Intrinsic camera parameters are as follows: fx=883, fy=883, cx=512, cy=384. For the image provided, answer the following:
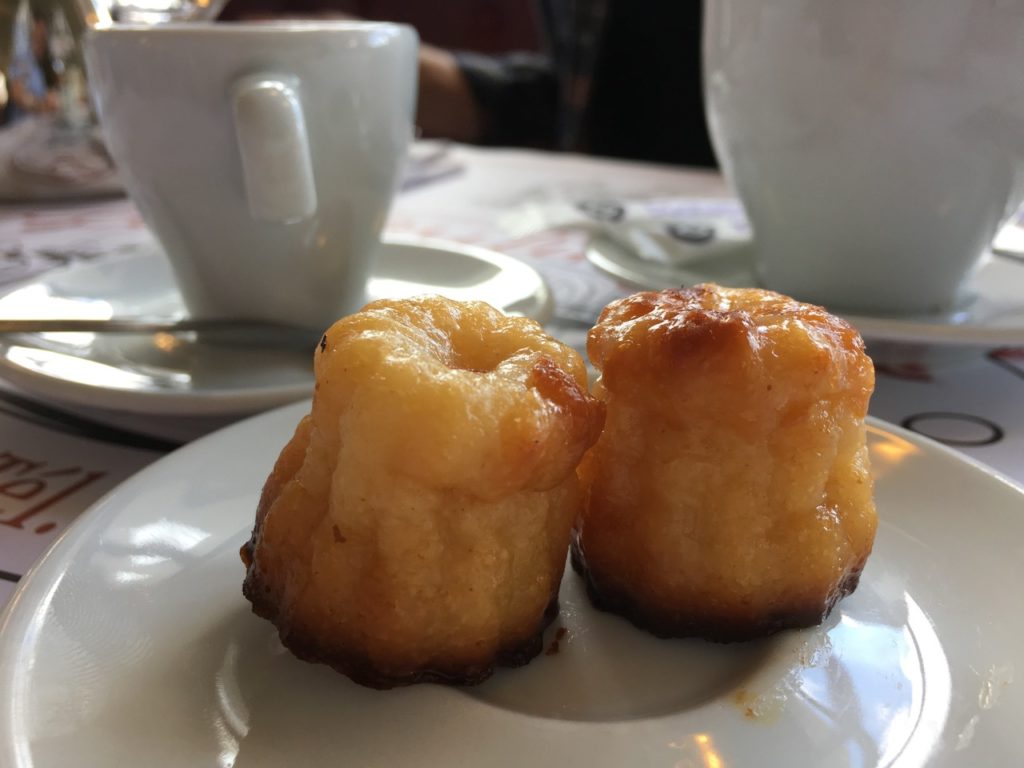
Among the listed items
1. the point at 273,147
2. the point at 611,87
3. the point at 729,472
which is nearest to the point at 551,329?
the point at 273,147

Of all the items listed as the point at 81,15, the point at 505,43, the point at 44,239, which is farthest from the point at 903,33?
the point at 505,43

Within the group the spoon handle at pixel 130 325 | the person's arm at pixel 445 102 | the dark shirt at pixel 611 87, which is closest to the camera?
the spoon handle at pixel 130 325

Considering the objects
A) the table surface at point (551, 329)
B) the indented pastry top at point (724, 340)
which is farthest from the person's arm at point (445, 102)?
the indented pastry top at point (724, 340)

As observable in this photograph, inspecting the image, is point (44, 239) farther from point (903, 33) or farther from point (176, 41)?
point (903, 33)

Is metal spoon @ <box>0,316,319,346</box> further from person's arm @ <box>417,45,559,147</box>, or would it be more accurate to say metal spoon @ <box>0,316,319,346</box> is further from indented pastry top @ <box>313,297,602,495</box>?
person's arm @ <box>417,45,559,147</box>

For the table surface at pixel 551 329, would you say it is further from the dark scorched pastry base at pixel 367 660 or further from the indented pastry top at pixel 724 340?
the indented pastry top at pixel 724 340

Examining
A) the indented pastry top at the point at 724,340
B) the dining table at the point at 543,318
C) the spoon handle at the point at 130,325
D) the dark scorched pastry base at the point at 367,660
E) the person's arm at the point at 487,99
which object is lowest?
the person's arm at the point at 487,99

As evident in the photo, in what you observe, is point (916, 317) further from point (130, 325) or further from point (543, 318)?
point (130, 325)
